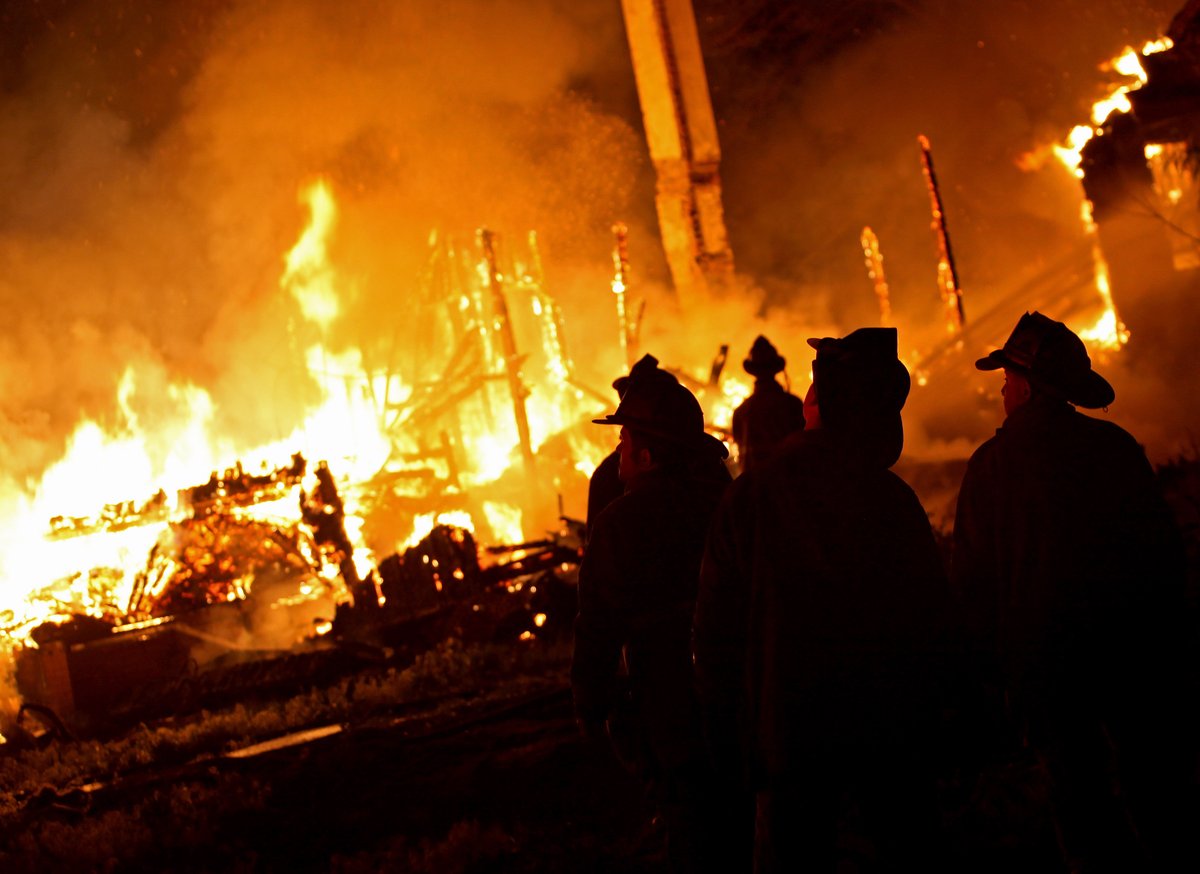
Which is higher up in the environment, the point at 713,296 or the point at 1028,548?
the point at 713,296

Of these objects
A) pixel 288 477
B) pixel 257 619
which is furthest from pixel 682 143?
pixel 257 619

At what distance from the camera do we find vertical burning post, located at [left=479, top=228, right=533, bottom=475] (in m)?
16.5

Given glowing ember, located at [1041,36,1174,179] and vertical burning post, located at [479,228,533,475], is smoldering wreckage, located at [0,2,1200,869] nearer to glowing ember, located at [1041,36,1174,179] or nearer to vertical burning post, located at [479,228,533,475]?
vertical burning post, located at [479,228,533,475]

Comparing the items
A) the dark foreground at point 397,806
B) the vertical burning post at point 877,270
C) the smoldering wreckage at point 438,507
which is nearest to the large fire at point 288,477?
the smoldering wreckage at point 438,507

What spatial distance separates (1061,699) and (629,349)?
14.5 meters

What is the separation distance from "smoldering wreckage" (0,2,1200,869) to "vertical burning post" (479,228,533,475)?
1.4 inches

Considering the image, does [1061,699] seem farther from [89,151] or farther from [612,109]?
[89,151]

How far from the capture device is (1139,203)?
12094 mm

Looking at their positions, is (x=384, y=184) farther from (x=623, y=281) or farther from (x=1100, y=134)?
(x=1100, y=134)

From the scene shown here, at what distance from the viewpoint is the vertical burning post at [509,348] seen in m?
16.5

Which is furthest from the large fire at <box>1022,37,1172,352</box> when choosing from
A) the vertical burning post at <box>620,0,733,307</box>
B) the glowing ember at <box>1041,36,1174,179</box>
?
the vertical burning post at <box>620,0,733,307</box>

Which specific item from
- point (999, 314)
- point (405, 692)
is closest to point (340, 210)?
point (999, 314)

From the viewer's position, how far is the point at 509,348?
16.6 meters

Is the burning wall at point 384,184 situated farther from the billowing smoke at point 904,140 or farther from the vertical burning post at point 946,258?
the vertical burning post at point 946,258
